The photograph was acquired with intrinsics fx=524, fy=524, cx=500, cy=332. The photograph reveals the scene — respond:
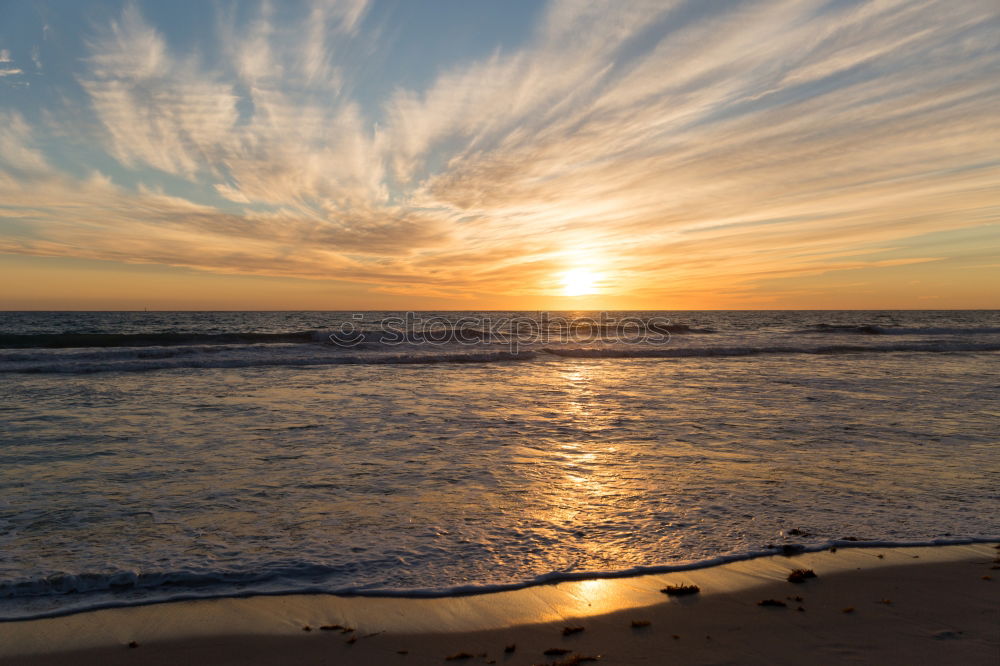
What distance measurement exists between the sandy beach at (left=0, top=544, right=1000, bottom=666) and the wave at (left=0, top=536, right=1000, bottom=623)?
8 cm

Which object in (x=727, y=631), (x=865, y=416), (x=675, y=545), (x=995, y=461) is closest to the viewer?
(x=727, y=631)

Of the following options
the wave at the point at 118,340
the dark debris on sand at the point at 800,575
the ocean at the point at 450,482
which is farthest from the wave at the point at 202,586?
the wave at the point at 118,340

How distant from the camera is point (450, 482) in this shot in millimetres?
6629

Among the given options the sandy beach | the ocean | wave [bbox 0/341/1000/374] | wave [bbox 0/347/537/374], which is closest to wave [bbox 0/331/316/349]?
wave [bbox 0/341/1000/374]

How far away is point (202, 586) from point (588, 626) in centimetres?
301

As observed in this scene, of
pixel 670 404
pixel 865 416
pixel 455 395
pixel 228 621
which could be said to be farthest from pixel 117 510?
pixel 865 416

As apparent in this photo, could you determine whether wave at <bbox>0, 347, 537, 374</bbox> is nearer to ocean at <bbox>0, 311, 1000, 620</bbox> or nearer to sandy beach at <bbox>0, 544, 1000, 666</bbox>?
ocean at <bbox>0, 311, 1000, 620</bbox>

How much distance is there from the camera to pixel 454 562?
14.8 ft

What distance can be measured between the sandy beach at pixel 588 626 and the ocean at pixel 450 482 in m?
0.23

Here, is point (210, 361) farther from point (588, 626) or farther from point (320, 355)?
point (588, 626)

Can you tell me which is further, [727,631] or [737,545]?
[737,545]

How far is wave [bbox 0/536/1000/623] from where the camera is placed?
3.94 meters

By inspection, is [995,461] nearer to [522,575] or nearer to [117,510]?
[522,575]

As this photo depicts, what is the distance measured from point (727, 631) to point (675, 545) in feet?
4.05
